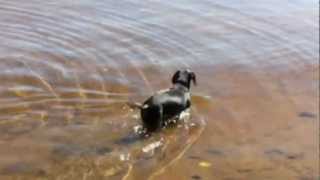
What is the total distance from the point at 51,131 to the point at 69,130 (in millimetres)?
185

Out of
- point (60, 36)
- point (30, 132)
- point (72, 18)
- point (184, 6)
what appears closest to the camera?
point (30, 132)

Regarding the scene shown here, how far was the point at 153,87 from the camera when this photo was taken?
8328mm

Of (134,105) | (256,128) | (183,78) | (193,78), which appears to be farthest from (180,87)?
(256,128)

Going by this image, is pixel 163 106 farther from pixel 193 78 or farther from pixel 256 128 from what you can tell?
pixel 256 128

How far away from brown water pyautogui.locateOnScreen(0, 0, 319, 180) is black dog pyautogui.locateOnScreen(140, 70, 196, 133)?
0.18 m

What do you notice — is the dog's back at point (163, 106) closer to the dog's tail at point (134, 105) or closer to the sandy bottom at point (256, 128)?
the dog's tail at point (134, 105)

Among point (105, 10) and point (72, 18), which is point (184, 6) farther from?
point (72, 18)

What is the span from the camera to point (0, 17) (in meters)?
9.93

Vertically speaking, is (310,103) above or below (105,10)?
below

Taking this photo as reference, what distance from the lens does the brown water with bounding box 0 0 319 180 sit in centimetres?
673

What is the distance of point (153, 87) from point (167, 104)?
939mm

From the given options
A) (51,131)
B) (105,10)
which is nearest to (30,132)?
(51,131)

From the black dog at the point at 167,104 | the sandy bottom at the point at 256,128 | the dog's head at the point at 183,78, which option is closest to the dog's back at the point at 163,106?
the black dog at the point at 167,104

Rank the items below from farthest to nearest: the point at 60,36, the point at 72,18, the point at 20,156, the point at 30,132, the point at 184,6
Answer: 1. the point at 184,6
2. the point at 72,18
3. the point at 60,36
4. the point at 30,132
5. the point at 20,156
